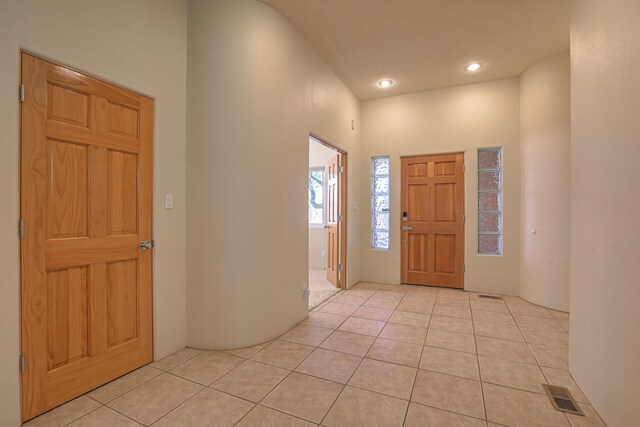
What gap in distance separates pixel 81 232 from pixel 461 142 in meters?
4.59

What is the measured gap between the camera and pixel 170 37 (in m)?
2.38

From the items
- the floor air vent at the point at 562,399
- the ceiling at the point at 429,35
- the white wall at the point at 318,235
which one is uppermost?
the ceiling at the point at 429,35

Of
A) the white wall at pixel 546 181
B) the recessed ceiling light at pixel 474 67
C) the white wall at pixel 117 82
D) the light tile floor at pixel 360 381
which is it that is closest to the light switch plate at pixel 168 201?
the white wall at pixel 117 82

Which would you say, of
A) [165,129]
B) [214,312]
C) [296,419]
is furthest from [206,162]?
[296,419]

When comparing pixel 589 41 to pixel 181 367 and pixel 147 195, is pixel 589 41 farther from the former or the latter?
pixel 181 367

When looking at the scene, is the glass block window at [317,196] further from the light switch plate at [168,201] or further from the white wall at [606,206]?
the white wall at [606,206]

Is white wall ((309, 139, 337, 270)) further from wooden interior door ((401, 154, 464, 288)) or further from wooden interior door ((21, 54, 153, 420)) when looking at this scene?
wooden interior door ((21, 54, 153, 420))

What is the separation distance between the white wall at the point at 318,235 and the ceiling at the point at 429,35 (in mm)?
2171

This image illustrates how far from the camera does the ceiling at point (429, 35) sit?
2.72 m

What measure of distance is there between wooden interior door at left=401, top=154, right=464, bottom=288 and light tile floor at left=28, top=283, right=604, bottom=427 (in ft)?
4.77

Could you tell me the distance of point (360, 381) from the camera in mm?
2037

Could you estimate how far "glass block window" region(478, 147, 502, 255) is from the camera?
14.1ft

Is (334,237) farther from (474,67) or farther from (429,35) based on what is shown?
(474,67)

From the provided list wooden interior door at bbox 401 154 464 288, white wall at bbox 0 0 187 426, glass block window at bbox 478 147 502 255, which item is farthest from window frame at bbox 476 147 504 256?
white wall at bbox 0 0 187 426
